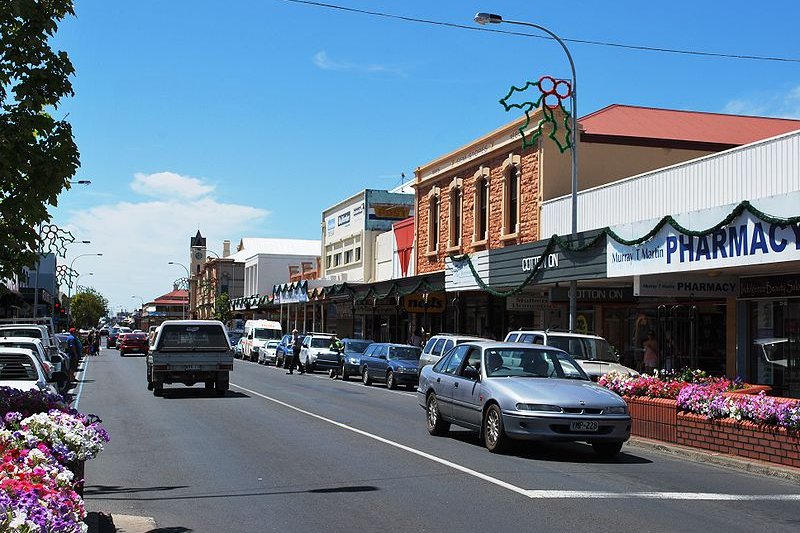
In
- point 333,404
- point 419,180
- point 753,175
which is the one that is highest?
point 419,180

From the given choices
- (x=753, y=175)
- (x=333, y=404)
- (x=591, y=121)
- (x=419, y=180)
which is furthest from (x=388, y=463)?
(x=419, y=180)

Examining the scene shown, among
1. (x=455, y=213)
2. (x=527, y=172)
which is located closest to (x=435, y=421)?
(x=527, y=172)

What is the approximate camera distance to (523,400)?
12.3 meters

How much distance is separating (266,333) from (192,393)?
2998cm

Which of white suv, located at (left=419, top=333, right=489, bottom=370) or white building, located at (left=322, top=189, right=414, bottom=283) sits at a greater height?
white building, located at (left=322, top=189, right=414, bottom=283)

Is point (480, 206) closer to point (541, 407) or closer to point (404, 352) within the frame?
point (404, 352)

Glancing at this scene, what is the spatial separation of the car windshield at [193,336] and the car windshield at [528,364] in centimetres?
1200

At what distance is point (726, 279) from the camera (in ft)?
73.6

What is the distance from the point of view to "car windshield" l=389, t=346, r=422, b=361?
31062 millimetres

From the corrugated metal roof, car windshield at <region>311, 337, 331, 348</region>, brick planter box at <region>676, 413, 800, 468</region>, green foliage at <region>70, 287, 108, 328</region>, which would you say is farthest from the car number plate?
green foliage at <region>70, 287, 108, 328</region>

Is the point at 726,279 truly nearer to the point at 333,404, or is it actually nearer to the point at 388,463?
the point at 333,404

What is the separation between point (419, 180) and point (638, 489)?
3270 centimetres

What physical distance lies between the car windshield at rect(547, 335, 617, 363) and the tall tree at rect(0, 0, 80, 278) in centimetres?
1369

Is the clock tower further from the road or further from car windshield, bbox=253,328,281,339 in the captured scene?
the road
